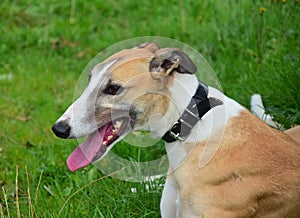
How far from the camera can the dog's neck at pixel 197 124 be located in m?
3.10

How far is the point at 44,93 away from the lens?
5.86 metres

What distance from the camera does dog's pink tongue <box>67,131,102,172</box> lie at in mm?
3148

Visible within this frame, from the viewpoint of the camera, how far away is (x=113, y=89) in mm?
3041

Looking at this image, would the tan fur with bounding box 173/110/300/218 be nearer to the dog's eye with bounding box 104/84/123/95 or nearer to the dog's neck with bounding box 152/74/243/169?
the dog's neck with bounding box 152/74/243/169

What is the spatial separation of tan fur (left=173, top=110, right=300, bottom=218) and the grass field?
0.57 meters

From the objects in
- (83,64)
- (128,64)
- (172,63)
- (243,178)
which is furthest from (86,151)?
(83,64)

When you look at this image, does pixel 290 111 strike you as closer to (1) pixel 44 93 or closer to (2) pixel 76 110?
(2) pixel 76 110

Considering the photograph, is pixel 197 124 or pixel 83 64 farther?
pixel 83 64

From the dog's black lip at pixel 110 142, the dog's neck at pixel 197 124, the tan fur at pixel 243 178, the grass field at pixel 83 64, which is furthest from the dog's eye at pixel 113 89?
the grass field at pixel 83 64

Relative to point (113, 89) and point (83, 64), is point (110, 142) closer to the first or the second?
point (113, 89)

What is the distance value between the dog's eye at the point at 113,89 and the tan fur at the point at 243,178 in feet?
1.55

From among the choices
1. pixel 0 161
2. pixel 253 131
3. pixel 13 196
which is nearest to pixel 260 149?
pixel 253 131

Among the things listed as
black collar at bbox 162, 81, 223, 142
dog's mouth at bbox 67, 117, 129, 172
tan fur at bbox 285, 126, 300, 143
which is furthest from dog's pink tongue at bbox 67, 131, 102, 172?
tan fur at bbox 285, 126, 300, 143

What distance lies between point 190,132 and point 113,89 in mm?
437
